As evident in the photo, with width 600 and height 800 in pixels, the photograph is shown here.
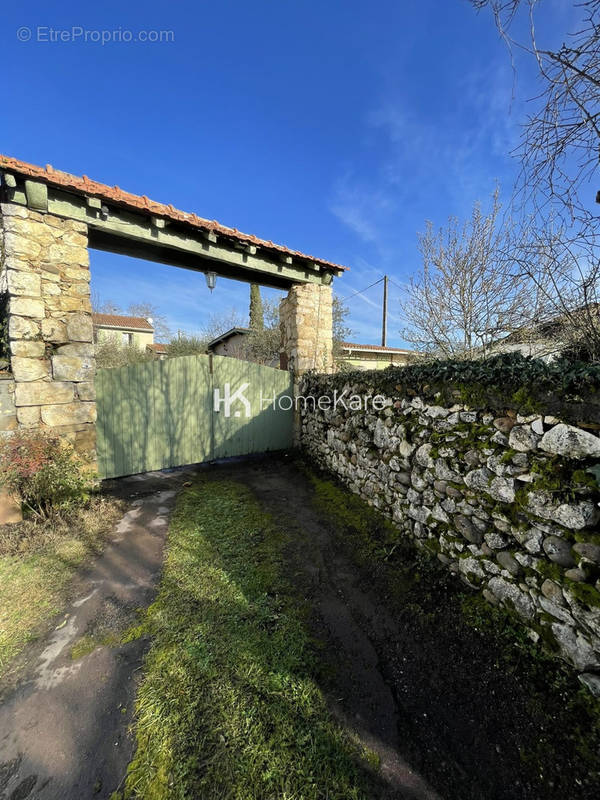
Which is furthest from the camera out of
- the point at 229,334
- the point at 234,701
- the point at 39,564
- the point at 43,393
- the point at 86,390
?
the point at 229,334

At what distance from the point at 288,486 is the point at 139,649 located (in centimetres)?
305

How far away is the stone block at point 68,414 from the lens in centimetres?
373

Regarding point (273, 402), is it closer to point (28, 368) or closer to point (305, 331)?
point (305, 331)

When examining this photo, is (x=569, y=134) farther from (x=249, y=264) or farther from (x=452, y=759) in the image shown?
(x=249, y=264)

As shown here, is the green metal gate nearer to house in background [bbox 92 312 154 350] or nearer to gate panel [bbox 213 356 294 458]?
gate panel [bbox 213 356 294 458]

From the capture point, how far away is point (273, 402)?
6.44 meters

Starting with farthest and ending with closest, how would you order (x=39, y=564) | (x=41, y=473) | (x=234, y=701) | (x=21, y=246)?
(x=21, y=246) < (x=41, y=473) < (x=39, y=564) < (x=234, y=701)

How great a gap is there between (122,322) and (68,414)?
2356 centimetres

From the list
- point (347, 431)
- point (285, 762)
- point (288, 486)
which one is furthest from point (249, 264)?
point (285, 762)

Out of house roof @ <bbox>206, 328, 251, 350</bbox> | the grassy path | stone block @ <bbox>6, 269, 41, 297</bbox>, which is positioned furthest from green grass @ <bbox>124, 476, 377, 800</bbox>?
house roof @ <bbox>206, 328, 251, 350</bbox>

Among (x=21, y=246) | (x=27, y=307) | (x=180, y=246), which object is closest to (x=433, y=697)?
(x=27, y=307)

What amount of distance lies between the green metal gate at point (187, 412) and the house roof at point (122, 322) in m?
20.4

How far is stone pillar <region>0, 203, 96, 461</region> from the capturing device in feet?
11.6

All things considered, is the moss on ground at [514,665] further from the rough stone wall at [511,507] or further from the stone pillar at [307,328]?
the stone pillar at [307,328]
